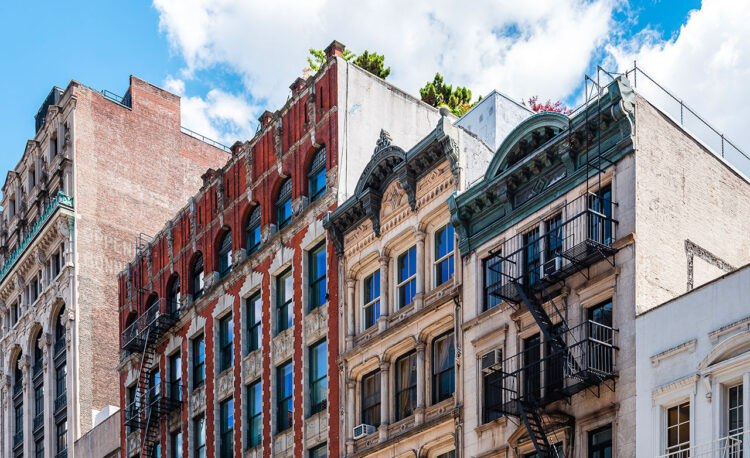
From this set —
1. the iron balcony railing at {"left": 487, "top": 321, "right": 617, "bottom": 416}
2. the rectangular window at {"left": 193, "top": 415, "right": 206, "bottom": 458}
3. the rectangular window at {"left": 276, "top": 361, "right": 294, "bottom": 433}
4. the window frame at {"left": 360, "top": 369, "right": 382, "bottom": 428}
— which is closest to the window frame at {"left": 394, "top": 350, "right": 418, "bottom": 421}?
the window frame at {"left": 360, "top": 369, "right": 382, "bottom": 428}

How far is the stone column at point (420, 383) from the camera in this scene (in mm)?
39281

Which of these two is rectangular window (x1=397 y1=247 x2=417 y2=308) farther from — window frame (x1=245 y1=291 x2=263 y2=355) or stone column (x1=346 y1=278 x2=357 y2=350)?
window frame (x1=245 y1=291 x2=263 y2=355)

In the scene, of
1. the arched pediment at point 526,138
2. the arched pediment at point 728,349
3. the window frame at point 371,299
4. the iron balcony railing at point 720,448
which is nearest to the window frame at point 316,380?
the window frame at point 371,299

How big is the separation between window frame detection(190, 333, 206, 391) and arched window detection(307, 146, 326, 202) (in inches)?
368

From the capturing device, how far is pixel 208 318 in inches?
2114

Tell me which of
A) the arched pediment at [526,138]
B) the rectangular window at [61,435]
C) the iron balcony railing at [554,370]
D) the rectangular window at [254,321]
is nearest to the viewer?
the iron balcony railing at [554,370]

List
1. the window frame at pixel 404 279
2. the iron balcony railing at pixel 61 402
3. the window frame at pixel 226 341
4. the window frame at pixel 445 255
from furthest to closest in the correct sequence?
the iron balcony railing at pixel 61 402 < the window frame at pixel 226 341 < the window frame at pixel 404 279 < the window frame at pixel 445 255

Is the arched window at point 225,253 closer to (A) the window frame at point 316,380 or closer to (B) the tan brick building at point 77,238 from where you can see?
(A) the window frame at point 316,380

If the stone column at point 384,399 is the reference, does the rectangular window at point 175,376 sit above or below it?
above

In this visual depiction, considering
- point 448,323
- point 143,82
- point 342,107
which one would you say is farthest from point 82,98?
point 448,323

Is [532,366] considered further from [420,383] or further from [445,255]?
[445,255]

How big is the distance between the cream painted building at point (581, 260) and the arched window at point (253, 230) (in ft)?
50.0

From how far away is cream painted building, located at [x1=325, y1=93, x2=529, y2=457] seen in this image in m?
39.3

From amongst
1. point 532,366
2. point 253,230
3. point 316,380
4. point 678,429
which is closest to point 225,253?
point 253,230
